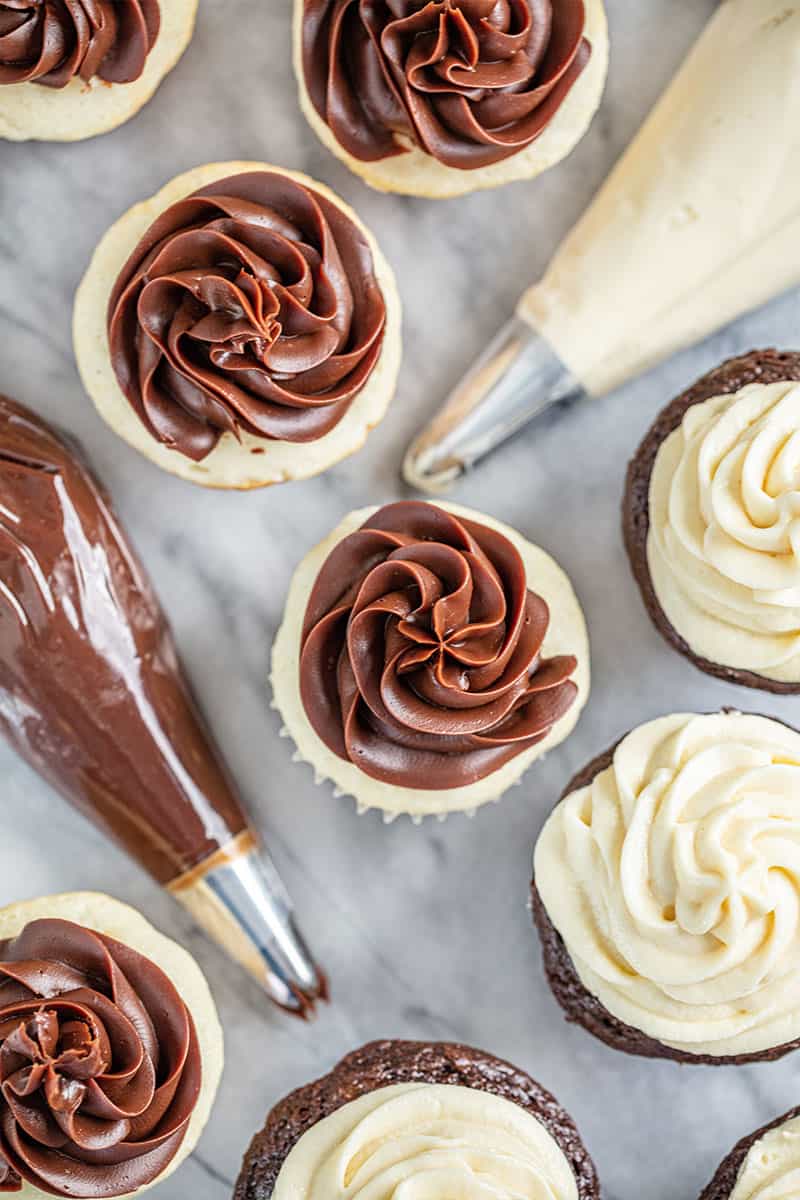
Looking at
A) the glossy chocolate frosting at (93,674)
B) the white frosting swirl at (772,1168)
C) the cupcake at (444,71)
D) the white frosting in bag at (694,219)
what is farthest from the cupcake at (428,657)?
the white frosting swirl at (772,1168)

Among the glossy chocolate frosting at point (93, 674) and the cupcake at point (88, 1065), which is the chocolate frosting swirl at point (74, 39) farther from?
the cupcake at point (88, 1065)

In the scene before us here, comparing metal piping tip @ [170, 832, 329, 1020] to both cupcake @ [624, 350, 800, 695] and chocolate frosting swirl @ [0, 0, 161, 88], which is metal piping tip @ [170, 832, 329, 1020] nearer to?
cupcake @ [624, 350, 800, 695]

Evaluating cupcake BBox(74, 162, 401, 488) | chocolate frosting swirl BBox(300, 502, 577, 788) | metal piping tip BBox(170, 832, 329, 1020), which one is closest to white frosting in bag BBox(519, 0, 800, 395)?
cupcake BBox(74, 162, 401, 488)

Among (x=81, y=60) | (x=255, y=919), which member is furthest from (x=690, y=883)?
(x=81, y=60)

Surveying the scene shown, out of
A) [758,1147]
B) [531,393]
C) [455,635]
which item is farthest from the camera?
[531,393]

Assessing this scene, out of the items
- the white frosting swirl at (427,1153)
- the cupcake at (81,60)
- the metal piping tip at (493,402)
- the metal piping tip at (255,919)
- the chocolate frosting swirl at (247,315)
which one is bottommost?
the white frosting swirl at (427,1153)

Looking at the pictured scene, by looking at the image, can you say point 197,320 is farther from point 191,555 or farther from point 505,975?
point 505,975

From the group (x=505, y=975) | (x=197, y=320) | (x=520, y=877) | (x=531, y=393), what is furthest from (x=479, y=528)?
(x=505, y=975)
